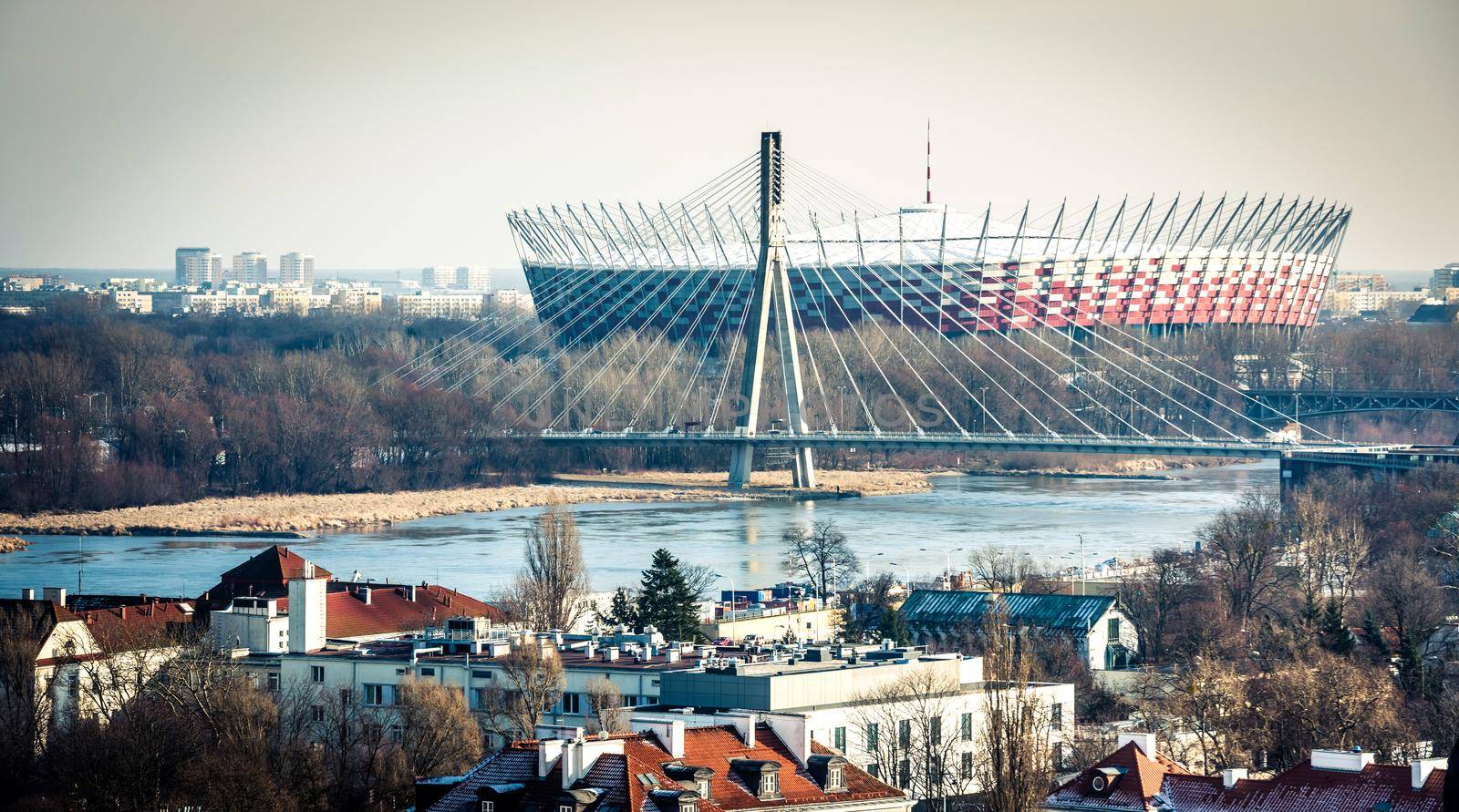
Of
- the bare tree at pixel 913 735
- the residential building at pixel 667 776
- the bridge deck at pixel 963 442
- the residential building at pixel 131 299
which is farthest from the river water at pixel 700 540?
the residential building at pixel 131 299

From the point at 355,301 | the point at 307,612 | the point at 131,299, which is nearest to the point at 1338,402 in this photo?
the point at 307,612

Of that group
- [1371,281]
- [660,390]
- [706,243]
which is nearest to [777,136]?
[660,390]

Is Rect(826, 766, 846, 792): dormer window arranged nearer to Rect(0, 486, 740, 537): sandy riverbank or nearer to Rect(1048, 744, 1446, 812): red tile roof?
Rect(1048, 744, 1446, 812): red tile roof

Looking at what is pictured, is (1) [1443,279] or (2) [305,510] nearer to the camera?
(2) [305,510]

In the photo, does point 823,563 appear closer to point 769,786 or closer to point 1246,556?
point 1246,556

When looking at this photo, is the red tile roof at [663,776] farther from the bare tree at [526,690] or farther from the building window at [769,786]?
the bare tree at [526,690]

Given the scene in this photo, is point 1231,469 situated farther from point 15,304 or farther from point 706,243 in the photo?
point 15,304

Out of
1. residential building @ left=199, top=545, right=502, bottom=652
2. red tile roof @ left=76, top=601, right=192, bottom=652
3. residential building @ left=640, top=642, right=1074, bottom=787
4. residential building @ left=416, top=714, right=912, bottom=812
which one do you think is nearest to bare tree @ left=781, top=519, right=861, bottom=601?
residential building @ left=199, top=545, right=502, bottom=652
